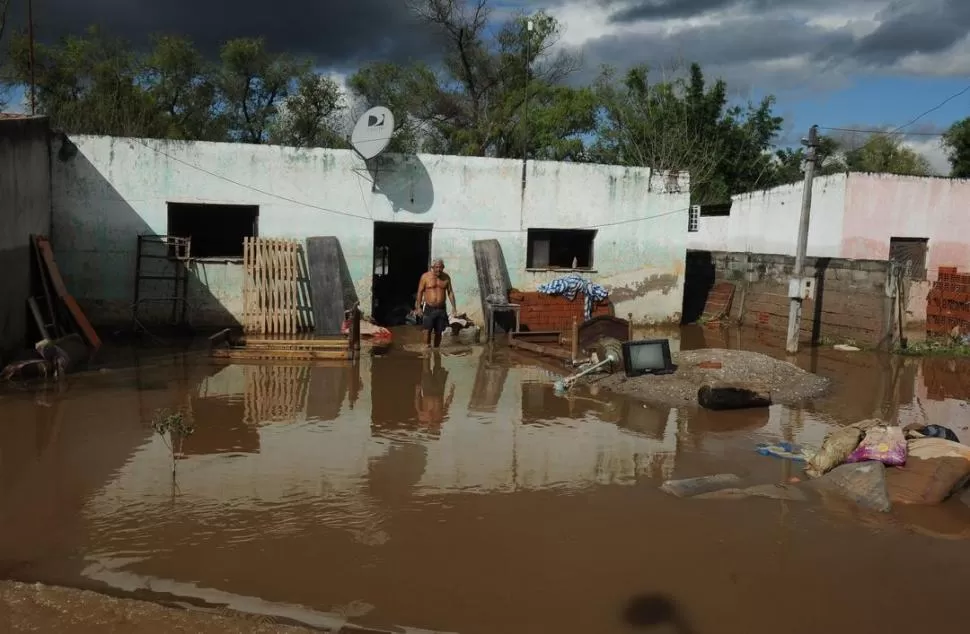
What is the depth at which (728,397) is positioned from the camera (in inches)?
324

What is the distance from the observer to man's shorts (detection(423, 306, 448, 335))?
38.0ft

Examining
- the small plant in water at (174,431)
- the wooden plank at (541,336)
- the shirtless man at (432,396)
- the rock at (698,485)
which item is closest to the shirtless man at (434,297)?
the shirtless man at (432,396)

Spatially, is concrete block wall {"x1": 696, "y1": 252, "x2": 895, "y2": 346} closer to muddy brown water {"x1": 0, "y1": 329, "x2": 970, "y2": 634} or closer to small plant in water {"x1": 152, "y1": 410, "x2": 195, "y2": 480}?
muddy brown water {"x1": 0, "y1": 329, "x2": 970, "y2": 634}

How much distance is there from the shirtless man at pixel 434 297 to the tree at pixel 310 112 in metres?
16.6

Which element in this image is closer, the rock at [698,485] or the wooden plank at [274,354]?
the rock at [698,485]

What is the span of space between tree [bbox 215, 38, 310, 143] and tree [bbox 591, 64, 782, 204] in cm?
1194

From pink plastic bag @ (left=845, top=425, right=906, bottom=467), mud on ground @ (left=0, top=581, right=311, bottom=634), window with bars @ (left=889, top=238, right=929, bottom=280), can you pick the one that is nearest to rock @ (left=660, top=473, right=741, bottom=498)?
pink plastic bag @ (left=845, top=425, right=906, bottom=467)

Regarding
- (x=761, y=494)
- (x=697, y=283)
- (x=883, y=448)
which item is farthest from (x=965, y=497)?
(x=697, y=283)

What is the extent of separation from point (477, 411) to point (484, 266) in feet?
20.1

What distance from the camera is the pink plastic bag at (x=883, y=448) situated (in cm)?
603

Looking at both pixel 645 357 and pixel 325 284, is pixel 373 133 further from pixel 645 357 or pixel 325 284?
pixel 645 357

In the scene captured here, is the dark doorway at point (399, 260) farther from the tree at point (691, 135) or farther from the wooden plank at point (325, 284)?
the tree at point (691, 135)

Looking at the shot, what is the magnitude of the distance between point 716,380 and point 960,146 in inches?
963

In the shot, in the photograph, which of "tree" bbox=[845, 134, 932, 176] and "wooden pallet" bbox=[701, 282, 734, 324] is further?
"tree" bbox=[845, 134, 932, 176]
